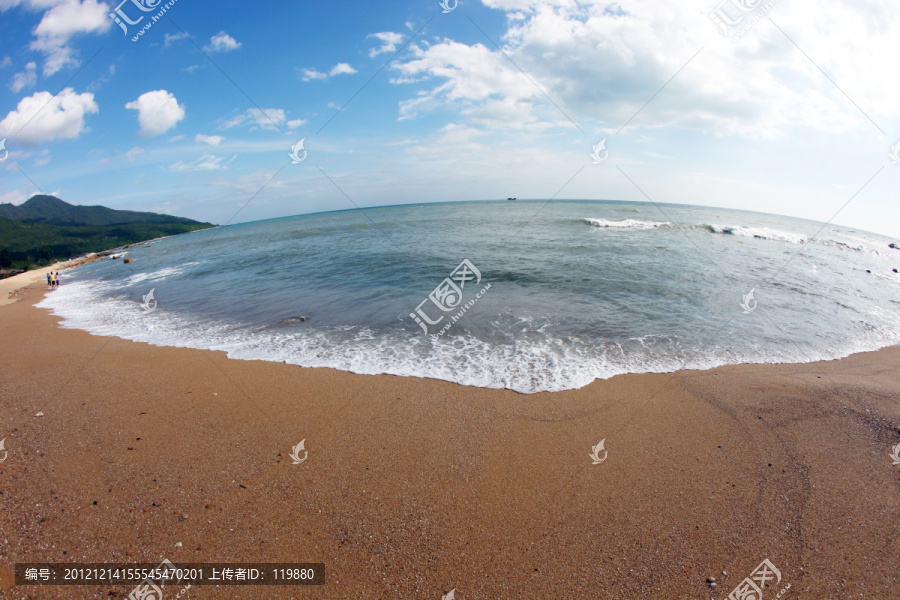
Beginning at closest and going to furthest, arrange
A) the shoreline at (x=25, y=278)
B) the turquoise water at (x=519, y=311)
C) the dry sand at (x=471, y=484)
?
the dry sand at (x=471, y=484), the turquoise water at (x=519, y=311), the shoreline at (x=25, y=278)

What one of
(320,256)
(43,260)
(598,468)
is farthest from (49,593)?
(43,260)

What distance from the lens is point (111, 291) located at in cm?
1830

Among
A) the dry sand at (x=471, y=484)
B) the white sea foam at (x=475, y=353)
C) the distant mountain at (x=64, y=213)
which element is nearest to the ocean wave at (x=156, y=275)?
the white sea foam at (x=475, y=353)

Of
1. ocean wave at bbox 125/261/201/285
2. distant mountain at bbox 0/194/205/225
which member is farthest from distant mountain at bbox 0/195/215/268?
ocean wave at bbox 125/261/201/285

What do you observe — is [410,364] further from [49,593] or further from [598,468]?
[49,593]

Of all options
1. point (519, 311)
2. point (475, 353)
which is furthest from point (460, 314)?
point (475, 353)

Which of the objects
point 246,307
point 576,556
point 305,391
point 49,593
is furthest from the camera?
point 246,307

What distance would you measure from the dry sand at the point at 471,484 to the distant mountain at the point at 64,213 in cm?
11326

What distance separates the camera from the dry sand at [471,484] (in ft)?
10.8

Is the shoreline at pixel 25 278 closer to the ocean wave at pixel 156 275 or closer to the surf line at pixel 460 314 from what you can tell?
the ocean wave at pixel 156 275

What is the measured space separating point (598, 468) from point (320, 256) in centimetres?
2186

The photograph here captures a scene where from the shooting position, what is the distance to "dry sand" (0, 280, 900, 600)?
3285 millimetres

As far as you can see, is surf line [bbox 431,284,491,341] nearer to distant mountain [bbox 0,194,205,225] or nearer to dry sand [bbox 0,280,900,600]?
dry sand [bbox 0,280,900,600]

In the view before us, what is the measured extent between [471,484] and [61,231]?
84799mm
